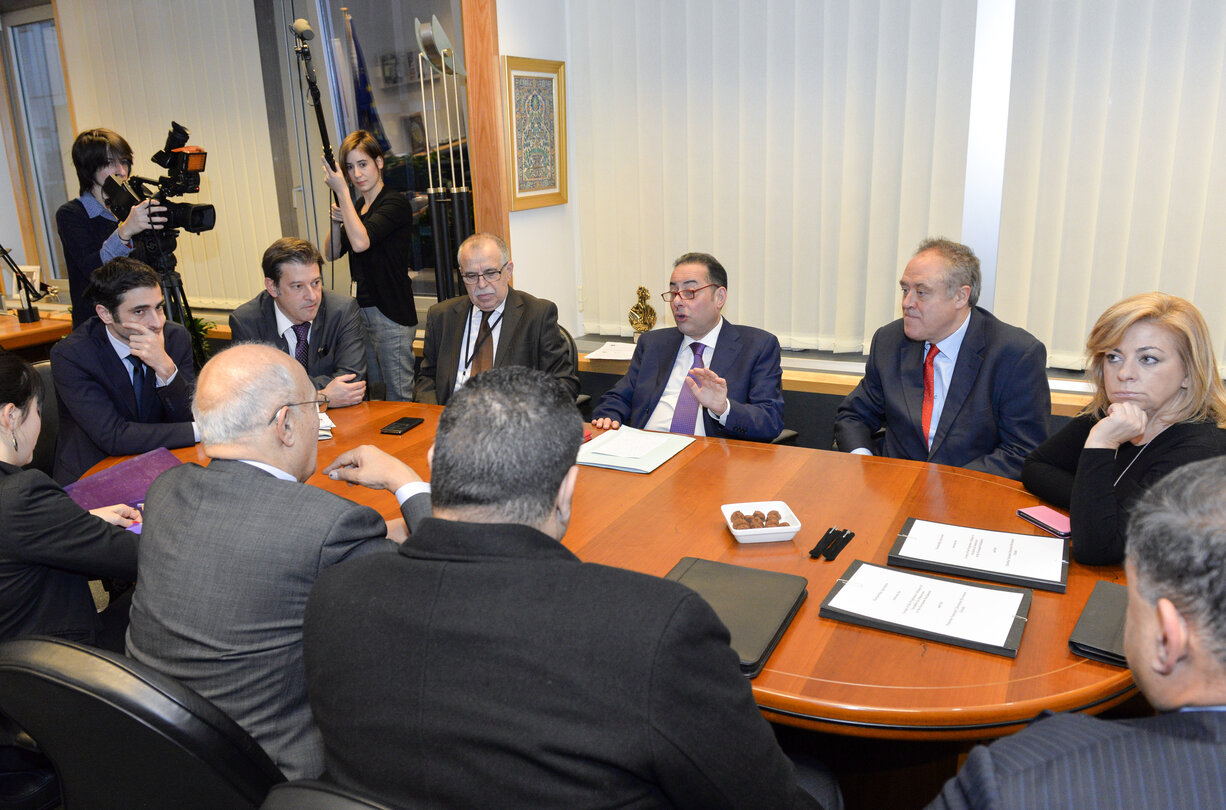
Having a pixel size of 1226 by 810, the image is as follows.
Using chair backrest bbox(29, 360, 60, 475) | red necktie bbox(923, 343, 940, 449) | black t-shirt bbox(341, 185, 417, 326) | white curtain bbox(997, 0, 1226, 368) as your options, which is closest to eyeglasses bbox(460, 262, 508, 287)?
black t-shirt bbox(341, 185, 417, 326)

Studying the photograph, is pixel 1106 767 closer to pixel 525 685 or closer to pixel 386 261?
pixel 525 685

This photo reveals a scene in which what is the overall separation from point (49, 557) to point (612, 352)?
9.69 feet

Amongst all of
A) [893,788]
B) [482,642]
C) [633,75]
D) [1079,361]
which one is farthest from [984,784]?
[633,75]

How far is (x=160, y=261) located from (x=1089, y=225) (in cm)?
398

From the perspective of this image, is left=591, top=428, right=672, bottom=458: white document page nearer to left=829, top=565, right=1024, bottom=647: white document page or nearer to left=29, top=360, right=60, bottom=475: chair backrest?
left=829, top=565, right=1024, bottom=647: white document page

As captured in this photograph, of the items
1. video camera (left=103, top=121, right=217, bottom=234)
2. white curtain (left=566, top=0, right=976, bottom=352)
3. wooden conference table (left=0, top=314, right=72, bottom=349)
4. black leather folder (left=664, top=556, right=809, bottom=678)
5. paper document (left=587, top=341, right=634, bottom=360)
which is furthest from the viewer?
wooden conference table (left=0, top=314, right=72, bottom=349)

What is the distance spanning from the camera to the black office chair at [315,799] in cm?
85

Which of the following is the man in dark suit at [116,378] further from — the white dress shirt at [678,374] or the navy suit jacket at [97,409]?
the white dress shirt at [678,374]

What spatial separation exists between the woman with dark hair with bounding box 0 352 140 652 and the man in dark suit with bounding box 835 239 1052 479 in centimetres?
213

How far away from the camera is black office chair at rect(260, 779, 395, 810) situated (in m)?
0.85

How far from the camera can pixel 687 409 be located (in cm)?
318

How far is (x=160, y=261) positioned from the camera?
3.73 metres

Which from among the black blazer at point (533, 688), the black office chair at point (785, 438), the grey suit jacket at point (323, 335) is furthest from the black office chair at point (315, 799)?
the grey suit jacket at point (323, 335)

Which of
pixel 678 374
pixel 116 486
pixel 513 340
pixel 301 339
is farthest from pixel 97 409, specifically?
pixel 678 374
